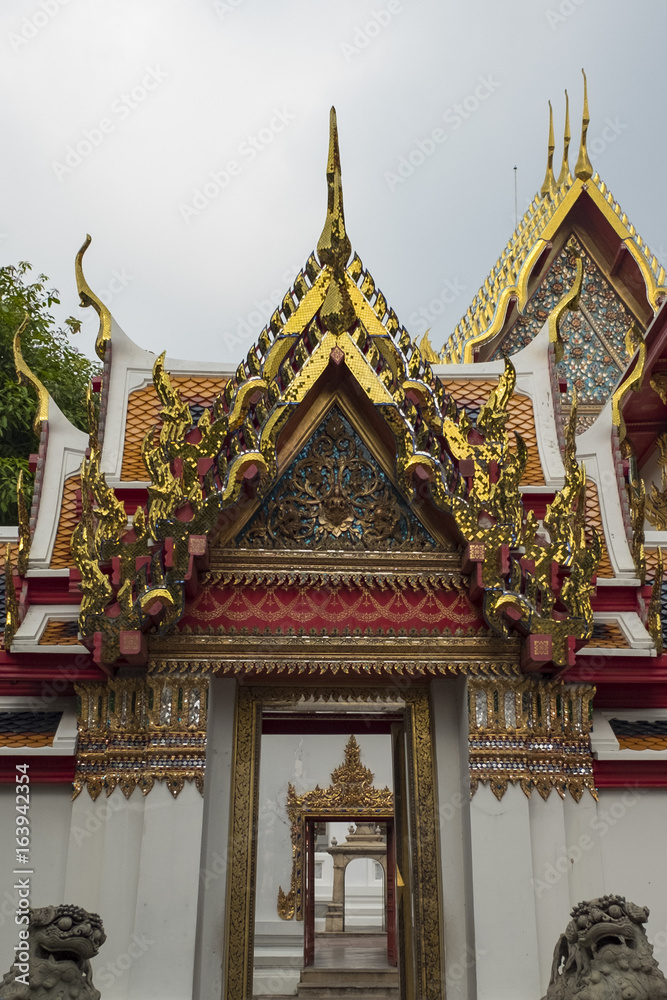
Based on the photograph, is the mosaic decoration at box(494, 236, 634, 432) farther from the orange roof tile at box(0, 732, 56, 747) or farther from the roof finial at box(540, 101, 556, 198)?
the orange roof tile at box(0, 732, 56, 747)

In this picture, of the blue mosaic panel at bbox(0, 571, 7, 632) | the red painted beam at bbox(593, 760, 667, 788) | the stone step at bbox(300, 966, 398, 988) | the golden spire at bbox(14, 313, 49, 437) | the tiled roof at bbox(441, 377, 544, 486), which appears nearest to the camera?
the red painted beam at bbox(593, 760, 667, 788)

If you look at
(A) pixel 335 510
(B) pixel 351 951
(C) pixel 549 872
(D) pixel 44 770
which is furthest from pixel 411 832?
(B) pixel 351 951

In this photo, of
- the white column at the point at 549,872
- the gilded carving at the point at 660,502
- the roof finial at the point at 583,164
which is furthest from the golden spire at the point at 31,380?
the roof finial at the point at 583,164

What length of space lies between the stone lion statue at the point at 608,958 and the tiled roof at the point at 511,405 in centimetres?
387

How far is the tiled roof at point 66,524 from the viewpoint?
7734 mm

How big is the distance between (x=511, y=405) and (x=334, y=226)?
2.67 metres

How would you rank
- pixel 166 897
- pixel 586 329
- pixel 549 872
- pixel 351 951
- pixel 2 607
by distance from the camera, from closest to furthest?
pixel 166 897 < pixel 549 872 < pixel 2 607 < pixel 586 329 < pixel 351 951

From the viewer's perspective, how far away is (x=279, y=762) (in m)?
18.9

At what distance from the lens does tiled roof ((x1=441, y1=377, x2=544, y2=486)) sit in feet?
27.8

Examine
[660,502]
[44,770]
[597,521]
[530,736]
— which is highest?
[660,502]

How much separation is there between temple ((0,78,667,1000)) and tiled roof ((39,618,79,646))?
0.08ft

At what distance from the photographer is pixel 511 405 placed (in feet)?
28.9

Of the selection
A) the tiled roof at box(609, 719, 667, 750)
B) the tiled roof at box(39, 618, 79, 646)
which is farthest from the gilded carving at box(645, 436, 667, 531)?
the tiled roof at box(39, 618, 79, 646)

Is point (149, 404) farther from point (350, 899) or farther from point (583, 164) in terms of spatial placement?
point (350, 899)
